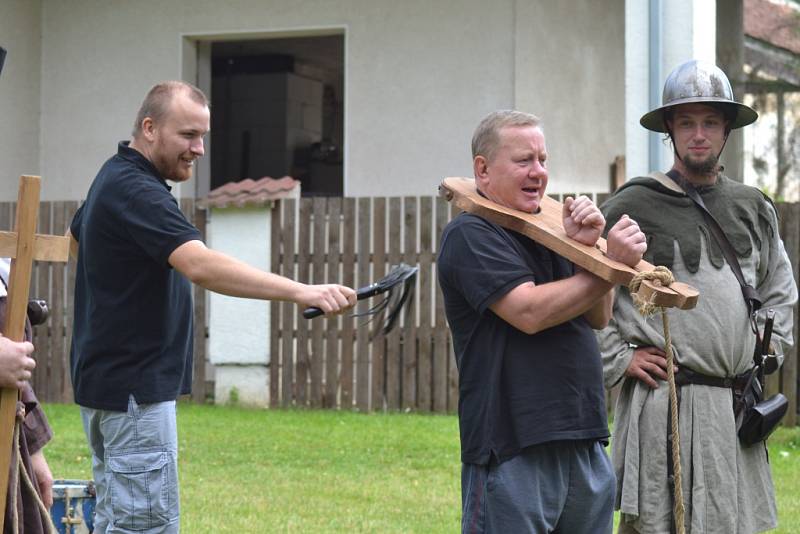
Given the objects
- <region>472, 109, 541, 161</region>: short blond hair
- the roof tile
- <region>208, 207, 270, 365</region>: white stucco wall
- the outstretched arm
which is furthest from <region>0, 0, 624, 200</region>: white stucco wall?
<region>472, 109, 541, 161</region>: short blond hair

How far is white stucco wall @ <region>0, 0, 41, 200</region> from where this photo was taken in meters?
14.9

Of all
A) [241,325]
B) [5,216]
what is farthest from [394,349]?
[5,216]

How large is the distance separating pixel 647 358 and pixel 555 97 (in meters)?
9.84

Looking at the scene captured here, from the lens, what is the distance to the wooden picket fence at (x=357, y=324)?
1217 cm

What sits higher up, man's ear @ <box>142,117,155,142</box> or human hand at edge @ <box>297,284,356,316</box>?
man's ear @ <box>142,117,155,142</box>

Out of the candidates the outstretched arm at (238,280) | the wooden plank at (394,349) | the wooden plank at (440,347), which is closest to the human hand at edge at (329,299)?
the outstretched arm at (238,280)

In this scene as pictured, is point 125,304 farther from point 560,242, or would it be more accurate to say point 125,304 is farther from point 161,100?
point 560,242

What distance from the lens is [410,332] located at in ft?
40.2

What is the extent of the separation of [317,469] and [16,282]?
5602 mm

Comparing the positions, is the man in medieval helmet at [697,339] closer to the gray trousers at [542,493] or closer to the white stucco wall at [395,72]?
the gray trousers at [542,493]

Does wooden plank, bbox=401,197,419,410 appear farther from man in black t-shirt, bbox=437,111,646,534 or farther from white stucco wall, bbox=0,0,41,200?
man in black t-shirt, bbox=437,111,646,534

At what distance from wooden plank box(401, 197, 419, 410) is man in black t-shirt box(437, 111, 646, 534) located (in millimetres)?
8370

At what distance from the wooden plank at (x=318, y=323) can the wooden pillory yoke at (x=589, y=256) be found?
28.3 feet

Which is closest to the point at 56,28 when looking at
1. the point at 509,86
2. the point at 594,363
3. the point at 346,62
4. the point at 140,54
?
the point at 140,54
